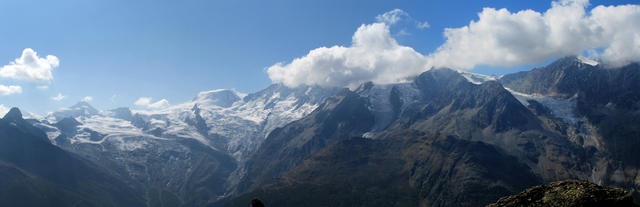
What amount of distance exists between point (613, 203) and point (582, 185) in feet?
8.07

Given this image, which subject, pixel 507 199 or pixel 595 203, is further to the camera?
pixel 507 199

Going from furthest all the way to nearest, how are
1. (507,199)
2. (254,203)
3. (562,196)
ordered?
(507,199), (562,196), (254,203)

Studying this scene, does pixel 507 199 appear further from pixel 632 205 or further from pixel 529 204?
pixel 632 205

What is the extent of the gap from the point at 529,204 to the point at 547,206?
1420mm

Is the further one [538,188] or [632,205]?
[538,188]

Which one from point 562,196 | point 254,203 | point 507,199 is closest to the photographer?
point 254,203

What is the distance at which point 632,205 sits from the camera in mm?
31141

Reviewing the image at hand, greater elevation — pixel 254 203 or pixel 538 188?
pixel 254 203

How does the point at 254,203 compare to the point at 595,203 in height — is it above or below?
above

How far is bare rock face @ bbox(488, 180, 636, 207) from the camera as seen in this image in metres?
31.5

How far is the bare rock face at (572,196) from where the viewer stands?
31.5 metres

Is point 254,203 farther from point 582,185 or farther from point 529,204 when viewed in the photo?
point 582,185

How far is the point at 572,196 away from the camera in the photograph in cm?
3253

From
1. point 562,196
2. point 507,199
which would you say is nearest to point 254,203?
point 507,199
